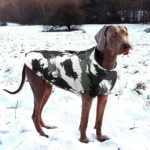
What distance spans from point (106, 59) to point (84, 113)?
2.35ft

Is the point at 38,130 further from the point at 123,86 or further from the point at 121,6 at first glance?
the point at 121,6

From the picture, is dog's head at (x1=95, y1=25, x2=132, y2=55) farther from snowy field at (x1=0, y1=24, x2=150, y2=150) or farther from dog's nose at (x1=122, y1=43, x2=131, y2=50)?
snowy field at (x1=0, y1=24, x2=150, y2=150)

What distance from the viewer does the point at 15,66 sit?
29.1 feet

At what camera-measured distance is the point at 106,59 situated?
3.39 m

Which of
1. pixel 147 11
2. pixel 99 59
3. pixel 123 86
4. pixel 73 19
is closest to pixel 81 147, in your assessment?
pixel 99 59

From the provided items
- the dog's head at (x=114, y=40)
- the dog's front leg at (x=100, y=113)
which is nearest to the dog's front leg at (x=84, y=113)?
the dog's front leg at (x=100, y=113)

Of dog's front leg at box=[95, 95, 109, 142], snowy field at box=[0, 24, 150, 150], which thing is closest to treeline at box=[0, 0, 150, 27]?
snowy field at box=[0, 24, 150, 150]

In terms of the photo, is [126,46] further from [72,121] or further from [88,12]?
[88,12]

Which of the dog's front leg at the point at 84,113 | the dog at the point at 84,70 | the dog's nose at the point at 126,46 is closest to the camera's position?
the dog's nose at the point at 126,46

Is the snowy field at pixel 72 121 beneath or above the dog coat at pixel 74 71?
beneath

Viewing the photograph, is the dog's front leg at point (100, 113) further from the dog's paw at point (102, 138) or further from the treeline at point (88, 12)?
the treeline at point (88, 12)

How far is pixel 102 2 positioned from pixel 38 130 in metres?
36.3

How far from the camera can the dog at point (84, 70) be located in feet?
10.7

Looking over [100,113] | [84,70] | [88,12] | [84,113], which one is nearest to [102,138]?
[100,113]
